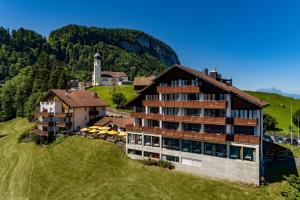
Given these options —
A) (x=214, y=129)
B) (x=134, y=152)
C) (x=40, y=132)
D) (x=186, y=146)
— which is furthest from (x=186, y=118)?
(x=40, y=132)

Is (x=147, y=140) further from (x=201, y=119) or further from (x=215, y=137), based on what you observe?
(x=215, y=137)

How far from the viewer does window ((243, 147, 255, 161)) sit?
42625 mm

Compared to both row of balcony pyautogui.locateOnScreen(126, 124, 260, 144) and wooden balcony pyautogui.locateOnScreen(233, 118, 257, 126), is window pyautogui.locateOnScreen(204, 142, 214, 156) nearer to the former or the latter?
row of balcony pyautogui.locateOnScreen(126, 124, 260, 144)

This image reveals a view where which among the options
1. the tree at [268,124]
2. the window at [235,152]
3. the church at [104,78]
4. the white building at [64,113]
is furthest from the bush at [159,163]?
the church at [104,78]

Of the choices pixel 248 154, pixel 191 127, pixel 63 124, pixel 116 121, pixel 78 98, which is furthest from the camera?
pixel 78 98

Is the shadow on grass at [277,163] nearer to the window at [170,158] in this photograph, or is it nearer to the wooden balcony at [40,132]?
the window at [170,158]

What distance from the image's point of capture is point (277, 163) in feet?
165

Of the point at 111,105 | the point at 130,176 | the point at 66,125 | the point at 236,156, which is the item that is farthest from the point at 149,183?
the point at 111,105

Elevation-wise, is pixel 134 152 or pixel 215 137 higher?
pixel 215 137

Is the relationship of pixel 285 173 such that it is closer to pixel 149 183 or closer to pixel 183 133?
pixel 183 133

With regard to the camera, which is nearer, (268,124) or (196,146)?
(196,146)

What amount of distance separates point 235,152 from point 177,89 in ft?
44.0

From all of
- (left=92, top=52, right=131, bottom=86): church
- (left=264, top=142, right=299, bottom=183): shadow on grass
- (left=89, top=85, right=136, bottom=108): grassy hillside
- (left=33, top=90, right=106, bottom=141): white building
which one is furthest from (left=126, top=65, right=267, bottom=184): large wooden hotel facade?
(left=92, top=52, right=131, bottom=86): church

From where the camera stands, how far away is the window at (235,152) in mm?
44000
